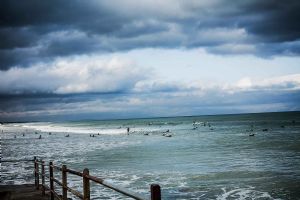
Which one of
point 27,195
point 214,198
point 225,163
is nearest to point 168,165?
point 225,163

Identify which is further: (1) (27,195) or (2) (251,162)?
(2) (251,162)

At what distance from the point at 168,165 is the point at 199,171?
11.3 ft

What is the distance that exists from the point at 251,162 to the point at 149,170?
7772 millimetres

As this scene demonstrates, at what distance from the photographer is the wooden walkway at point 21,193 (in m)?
10.6

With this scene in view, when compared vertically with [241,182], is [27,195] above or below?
above

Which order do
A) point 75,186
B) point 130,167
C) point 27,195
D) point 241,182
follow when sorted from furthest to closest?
point 130,167
point 241,182
point 75,186
point 27,195

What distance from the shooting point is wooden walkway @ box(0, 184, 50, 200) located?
10.6 metres

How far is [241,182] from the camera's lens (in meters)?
17.5

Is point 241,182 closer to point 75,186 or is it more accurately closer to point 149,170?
point 149,170

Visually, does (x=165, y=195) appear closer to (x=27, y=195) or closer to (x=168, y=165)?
(x=27, y=195)

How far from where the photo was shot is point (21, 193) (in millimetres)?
11352

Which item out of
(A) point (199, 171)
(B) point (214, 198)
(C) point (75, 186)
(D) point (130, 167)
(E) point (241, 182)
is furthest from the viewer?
(D) point (130, 167)

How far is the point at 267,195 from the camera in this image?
14891mm

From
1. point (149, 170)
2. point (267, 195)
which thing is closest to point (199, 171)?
point (149, 170)
